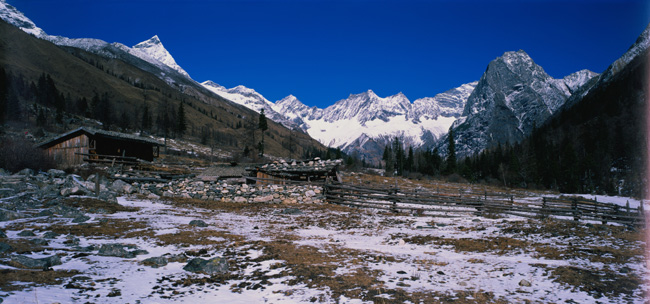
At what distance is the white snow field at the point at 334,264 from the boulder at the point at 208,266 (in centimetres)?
22

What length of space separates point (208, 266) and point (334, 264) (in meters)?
2.99

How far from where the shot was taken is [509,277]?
706 centimetres

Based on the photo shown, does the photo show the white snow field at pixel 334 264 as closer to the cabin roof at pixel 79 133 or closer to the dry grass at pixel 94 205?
the dry grass at pixel 94 205

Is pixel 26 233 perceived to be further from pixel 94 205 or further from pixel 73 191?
pixel 73 191

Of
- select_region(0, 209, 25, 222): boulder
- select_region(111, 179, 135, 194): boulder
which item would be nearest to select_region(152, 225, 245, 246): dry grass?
select_region(0, 209, 25, 222): boulder

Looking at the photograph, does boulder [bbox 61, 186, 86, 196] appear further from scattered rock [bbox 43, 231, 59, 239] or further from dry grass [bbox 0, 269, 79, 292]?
dry grass [bbox 0, 269, 79, 292]

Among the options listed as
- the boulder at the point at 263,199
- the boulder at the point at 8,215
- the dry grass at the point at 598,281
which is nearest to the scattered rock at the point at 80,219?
the boulder at the point at 8,215

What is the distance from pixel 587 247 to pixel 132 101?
685 feet

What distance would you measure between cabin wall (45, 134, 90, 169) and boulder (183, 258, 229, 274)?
3690 centimetres

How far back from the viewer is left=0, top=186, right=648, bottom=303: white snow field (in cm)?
586

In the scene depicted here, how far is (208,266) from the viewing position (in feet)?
23.5

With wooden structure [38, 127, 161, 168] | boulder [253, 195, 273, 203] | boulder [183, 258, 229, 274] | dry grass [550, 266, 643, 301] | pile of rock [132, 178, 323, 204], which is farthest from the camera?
wooden structure [38, 127, 161, 168]

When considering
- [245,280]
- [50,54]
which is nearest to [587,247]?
[245,280]

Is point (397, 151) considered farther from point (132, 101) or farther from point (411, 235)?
point (132, 101)
